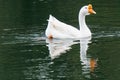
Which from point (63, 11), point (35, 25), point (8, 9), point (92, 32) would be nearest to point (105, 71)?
point (92, 32)

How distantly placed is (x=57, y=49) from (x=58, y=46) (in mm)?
728


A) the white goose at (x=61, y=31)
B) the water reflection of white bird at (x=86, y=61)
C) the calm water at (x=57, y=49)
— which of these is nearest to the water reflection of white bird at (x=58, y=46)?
the calm water at (x=57, y=49)

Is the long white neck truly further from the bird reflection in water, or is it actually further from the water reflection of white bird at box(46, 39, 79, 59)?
the water reflection of white bird at box(46, 39, 79, 59)

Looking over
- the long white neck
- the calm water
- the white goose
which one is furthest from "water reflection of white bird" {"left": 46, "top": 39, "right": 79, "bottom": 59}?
the long white neck

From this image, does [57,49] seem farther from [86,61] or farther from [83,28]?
[83,28]

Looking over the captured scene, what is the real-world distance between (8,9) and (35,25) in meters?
8.08

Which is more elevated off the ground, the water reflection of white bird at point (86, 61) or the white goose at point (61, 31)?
the white goose at point (61, 31)

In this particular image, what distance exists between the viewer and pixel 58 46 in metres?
25.4

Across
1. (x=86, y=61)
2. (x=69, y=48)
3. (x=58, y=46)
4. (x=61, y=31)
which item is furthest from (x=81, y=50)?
(x=61, y=31)

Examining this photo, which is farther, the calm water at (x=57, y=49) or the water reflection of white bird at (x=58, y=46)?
the water reflection of white bird at (x=58, y=46)

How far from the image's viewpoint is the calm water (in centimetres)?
2023

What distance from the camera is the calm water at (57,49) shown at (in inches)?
797

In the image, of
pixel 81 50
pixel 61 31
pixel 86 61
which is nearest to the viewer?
pixel 86 61

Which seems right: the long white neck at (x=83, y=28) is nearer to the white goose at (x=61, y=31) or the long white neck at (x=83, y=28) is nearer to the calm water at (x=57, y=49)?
the white goose at (x=61, y=31)
